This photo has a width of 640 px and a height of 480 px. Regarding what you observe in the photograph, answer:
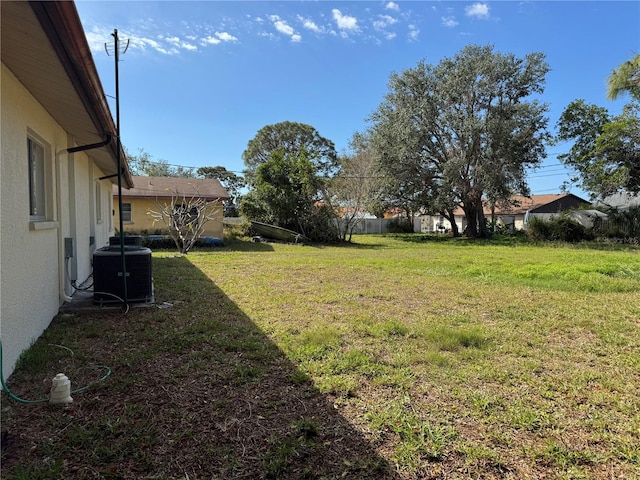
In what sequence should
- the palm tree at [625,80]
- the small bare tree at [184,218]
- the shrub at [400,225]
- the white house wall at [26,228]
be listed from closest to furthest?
the white house wall at [26,228] < the small bare tree at [184,218] < the palm tree at [625,80] < the shrub at [400,225]

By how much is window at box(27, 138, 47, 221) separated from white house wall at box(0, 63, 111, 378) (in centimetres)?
5

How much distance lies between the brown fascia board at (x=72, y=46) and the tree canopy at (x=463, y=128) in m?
19.1

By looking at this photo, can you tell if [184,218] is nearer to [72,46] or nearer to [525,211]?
[72,46]

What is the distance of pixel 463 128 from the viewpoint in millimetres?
20359

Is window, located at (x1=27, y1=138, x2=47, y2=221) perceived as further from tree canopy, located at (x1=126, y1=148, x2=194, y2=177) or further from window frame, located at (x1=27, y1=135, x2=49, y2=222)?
tree canopy, located at (x1=126, y1=148, x2=194, y2=177)

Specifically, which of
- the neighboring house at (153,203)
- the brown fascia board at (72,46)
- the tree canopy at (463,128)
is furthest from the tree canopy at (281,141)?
the brown fascia board at (72,46)

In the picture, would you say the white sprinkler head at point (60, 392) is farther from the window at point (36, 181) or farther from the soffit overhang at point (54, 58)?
the window at point (36, 181)

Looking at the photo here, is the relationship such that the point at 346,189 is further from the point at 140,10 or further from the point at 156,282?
the point at 140,10

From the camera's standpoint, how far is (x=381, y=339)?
4.11 m

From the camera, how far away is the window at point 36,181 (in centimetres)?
411

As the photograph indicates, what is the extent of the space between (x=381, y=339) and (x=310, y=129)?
37391 millimetres

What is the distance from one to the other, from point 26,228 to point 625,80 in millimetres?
22237

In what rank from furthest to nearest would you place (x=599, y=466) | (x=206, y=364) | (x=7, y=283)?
(x=206, y=364)
(x=7, y=283)
(x=599, y=466)

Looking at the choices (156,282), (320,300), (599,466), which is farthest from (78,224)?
(599,466)
